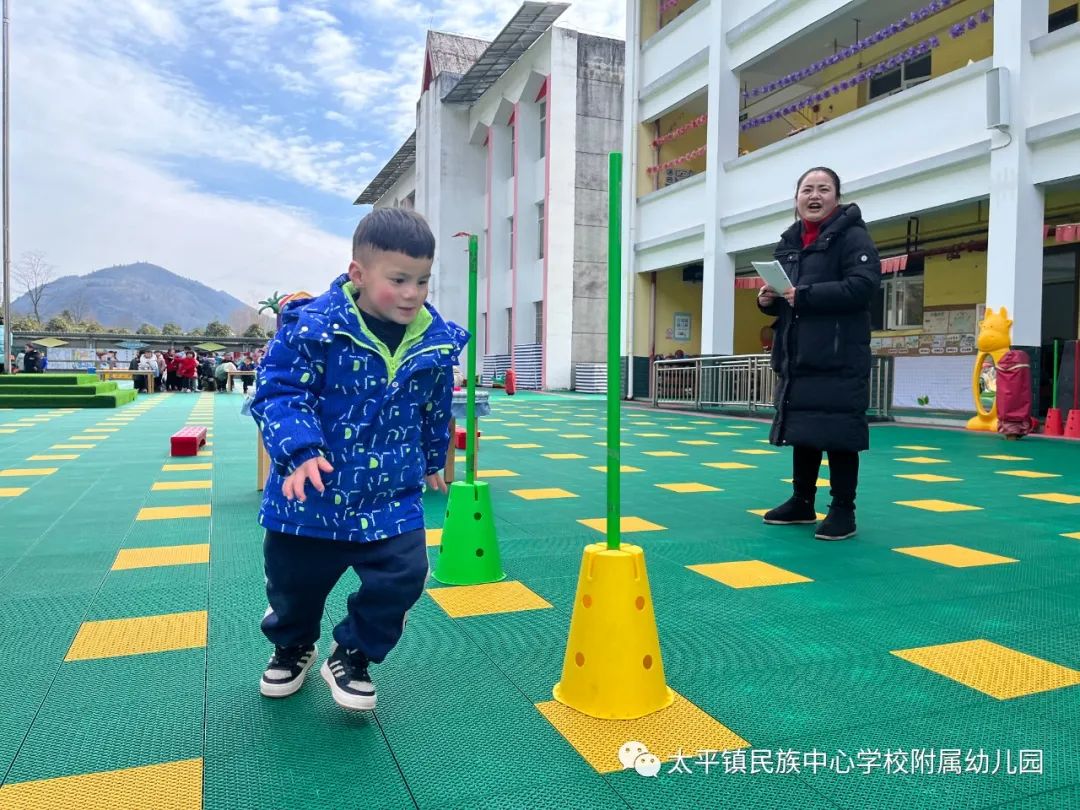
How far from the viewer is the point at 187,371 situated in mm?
24562

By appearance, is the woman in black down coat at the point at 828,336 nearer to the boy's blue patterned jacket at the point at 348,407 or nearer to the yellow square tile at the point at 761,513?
the yellow square tile at the point at 761,513

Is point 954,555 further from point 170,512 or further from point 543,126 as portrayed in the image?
point 543,126

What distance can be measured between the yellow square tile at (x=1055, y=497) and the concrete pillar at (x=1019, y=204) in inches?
204

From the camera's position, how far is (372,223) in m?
1.83

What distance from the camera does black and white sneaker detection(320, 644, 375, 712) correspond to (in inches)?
76.3

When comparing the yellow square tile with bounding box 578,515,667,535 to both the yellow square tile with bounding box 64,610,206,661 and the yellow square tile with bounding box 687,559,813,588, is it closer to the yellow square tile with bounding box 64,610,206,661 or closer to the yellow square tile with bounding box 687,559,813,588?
the yellow square tile with bounding box 687,559,813,588

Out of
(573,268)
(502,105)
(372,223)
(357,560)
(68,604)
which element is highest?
(502,105)

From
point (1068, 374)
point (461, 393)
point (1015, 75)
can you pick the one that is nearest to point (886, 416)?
point (1068, 374)

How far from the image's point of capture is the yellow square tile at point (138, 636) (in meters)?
2.44

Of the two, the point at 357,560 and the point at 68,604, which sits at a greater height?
the point at 357,560

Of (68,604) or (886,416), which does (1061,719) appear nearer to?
(68,604)

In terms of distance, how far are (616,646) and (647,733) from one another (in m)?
0.20

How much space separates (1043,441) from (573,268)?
52.8 feet

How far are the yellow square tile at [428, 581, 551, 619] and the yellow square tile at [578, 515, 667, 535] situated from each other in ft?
3.73
